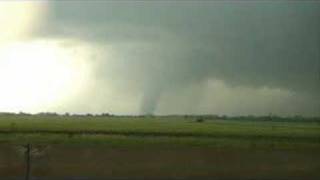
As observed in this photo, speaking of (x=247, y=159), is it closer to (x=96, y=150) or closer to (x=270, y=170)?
(x=270, y=170)

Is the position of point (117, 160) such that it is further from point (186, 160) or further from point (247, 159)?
point (247, 159)

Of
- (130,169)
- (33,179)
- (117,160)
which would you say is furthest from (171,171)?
(33,179)

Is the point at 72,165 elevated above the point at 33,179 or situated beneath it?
situated beneath

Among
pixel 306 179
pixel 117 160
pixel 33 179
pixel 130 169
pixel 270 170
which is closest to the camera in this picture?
pixel 33 179

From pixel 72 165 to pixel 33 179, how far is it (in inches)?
477

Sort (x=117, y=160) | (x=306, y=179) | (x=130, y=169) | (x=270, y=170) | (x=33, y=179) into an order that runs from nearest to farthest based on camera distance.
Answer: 1. (x=33, y=179)
2. (x=306, y=179)
3. (x=270, y=170)
4. (x=130, y=169)
5. (x=117, y=160)

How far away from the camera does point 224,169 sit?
31.5 m

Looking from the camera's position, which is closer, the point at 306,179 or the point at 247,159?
the point at 306,179

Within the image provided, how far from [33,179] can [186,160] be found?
14.6 m

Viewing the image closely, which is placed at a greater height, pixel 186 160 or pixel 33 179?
pixel 33 179

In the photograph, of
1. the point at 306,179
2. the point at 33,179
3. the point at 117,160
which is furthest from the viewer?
the point at 117,160

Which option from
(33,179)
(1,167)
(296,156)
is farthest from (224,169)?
(33,179)

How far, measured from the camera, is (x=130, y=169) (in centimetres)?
3069

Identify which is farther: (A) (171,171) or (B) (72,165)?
(B) (72,165)
